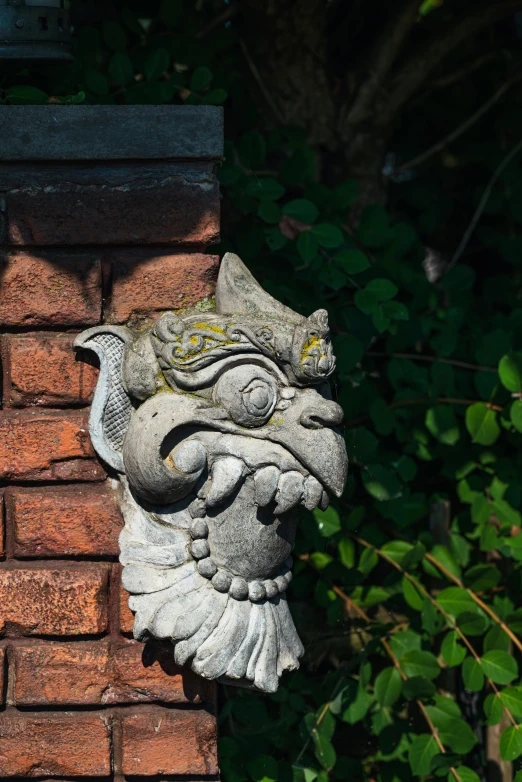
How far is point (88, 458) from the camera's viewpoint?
136 centimetres

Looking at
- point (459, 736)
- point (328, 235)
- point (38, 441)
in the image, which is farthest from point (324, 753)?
point (328, 235)

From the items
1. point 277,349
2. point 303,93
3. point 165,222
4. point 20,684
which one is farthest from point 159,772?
point 303,93

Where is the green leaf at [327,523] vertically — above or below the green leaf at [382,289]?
below

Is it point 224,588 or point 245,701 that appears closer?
point 224,588

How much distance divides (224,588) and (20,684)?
15.3 inches

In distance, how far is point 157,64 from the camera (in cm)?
180

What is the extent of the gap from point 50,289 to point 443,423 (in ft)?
3.52

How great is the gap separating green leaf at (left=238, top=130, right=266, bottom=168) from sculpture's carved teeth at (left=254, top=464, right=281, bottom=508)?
3.11ft

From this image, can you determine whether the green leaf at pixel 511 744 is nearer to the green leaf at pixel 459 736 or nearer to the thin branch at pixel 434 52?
the green leaf at pixel 459 736

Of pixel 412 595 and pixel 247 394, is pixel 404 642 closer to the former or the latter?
pixel 412 595

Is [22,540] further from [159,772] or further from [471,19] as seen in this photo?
[471,19]

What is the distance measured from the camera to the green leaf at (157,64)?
5.89 feet

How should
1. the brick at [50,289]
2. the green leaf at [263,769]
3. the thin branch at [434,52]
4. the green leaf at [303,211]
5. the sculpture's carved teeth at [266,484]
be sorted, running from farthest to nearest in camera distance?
the thin branch at [434,52]
the green leaf at [303,211]
the green leaf at [263,769]
the brick at [50,289]
the sculpture's carved teeth at [266,484]

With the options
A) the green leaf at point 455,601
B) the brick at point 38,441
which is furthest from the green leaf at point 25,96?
the green leaf at point 455,601
